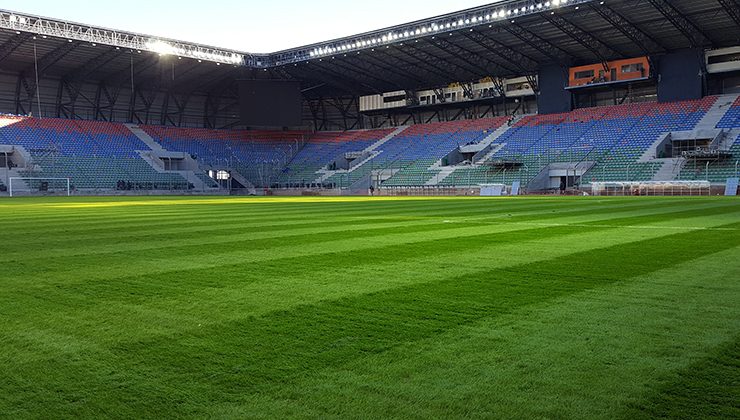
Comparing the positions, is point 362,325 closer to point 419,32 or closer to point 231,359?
point 231,359

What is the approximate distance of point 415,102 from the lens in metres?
65.1

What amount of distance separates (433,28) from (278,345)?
1784 inches

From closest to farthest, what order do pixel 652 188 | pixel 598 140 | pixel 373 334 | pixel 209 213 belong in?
pixel 373 334, pixel 209 213, pixel 652 188, pixel 598 140

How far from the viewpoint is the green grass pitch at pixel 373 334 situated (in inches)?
114

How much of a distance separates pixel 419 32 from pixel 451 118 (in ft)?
65.2

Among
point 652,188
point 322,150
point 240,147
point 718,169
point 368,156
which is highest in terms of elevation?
point 240,147

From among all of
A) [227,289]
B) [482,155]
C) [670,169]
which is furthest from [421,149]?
[227,289]

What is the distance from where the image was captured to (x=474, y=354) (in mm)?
3598

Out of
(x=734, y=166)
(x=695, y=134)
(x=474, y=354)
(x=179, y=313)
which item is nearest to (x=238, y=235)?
(x=179, y=313)

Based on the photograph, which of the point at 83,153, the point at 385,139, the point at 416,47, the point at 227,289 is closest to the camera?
the point at 227,289

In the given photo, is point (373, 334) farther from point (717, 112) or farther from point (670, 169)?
point (717, 112)

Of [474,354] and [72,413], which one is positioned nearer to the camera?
[72,413]

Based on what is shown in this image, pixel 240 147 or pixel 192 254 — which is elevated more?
pixel 240 147

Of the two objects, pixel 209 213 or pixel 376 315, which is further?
pixel 209 213
